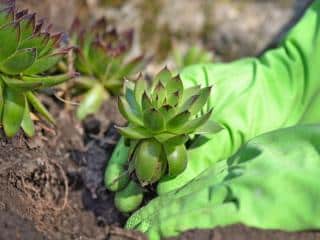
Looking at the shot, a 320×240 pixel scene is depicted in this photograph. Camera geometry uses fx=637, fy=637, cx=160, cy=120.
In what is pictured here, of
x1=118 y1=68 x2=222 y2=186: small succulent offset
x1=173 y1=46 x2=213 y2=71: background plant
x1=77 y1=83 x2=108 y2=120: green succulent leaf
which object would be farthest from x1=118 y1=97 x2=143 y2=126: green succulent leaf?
x1=173 y1=46 x2=213 y2=71: background plant

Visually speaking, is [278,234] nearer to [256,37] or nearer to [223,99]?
[223,99]

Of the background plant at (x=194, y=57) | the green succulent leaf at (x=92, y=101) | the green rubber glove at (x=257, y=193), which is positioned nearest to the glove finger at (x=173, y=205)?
the green rubber glove at (x=257, y=193)

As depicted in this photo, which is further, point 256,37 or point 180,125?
point 256,37

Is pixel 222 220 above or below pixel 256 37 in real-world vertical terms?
above

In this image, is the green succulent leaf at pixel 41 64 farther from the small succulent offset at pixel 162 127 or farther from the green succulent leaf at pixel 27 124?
the small succulent offset at pixel 162 127

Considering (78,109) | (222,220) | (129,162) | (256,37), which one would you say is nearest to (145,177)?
(129,162)

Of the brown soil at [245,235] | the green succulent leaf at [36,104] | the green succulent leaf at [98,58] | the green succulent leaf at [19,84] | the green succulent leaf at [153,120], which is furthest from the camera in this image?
the green succulent leaf at [98,58]
